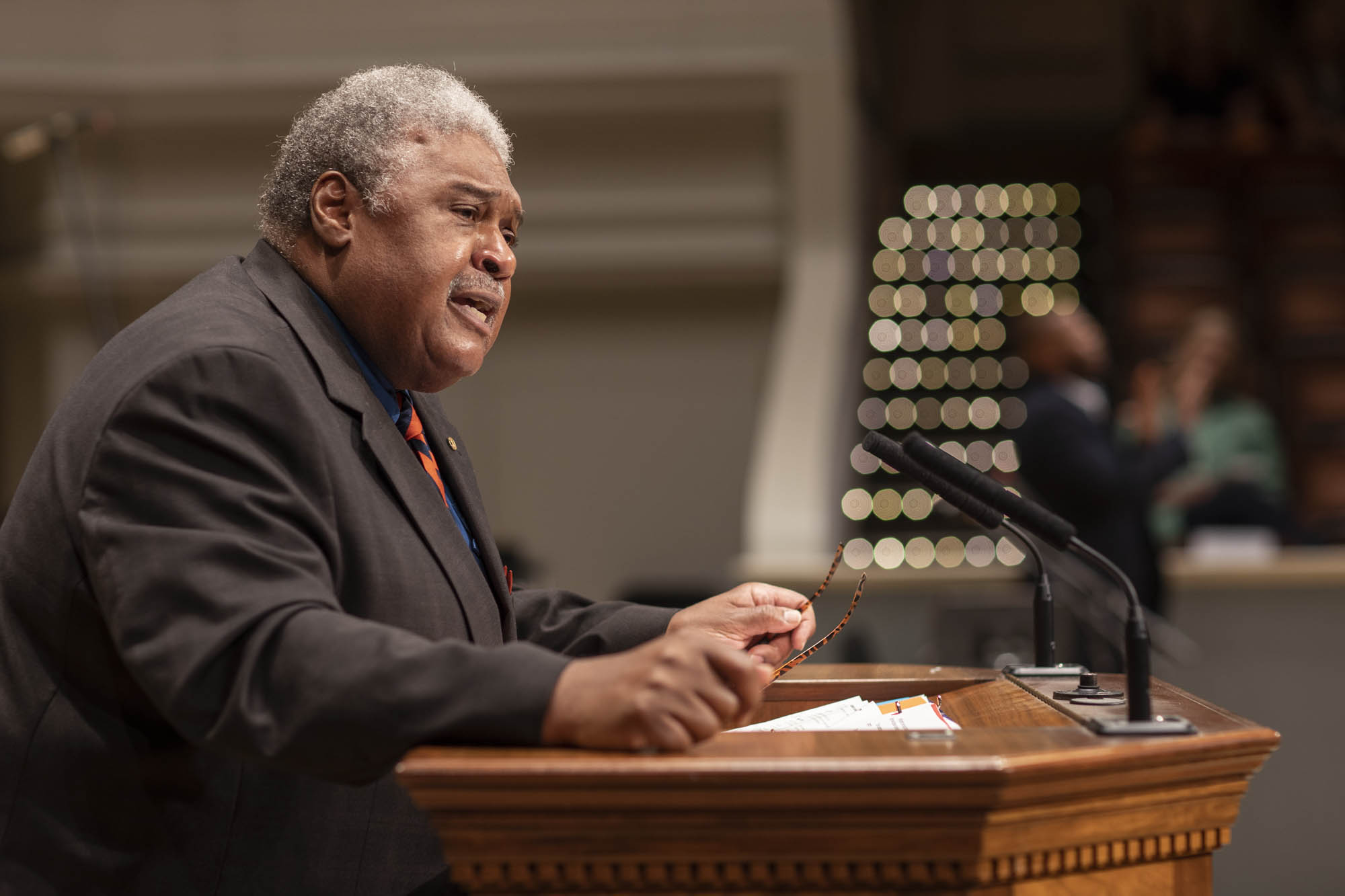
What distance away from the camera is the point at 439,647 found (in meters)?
1.00

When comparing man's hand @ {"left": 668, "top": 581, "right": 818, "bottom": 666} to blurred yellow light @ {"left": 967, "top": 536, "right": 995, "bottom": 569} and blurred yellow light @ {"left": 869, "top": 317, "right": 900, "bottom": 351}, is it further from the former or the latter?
blurred yellow light @ {"left": 869, "top": 317, "right": 900, "bottom": 351}

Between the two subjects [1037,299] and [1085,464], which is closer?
[1085,464]

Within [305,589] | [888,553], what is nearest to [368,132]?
[305,589]

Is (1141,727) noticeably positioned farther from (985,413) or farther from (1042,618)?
(985,413)

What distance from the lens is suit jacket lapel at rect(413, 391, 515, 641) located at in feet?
4.89

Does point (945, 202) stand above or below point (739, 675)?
above

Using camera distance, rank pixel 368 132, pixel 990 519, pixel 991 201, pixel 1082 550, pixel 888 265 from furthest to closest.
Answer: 1. pixel 991 201
2. pixel 888 265
3. pixel 368 132
4. pixel 990 519
5. pixel 1082 550

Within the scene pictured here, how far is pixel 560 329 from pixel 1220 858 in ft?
11.9

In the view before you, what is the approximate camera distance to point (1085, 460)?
12.9ft

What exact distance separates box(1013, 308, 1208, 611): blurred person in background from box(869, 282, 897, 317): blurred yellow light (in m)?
1.85

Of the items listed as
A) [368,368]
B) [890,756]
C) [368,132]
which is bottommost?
[890,756]

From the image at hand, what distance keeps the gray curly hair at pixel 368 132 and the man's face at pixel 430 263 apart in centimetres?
2

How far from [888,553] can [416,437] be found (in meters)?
4.11

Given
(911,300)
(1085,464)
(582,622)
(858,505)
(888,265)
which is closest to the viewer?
(582,622)
